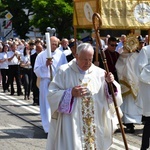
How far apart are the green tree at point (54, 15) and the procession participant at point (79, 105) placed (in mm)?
38213

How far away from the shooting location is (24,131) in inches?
420

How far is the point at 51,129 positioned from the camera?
6.18 metres

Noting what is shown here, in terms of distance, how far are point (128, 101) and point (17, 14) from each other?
48.6 meters

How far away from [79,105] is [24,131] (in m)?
4.79

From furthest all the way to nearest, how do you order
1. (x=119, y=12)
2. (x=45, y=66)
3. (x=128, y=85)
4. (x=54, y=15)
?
1. (x=54, y=15)
2. (x=128, y=85)
3. (x=119, y=12)
4. (x=45, y=66)

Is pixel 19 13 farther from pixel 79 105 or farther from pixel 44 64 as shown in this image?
pixel 79 105

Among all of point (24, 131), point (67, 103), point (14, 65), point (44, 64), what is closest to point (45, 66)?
point (44, 64)

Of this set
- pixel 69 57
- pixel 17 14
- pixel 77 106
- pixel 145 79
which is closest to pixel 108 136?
pixel 77 106

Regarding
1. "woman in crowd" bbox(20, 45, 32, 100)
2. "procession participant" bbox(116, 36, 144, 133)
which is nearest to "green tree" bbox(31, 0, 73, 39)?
"woman in crowd" bbox(20, 45, 32, 100)

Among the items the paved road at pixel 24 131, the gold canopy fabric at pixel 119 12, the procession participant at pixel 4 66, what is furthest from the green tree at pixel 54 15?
the gold canopy fabric at pixel 119 12

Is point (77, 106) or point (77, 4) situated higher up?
point (77, 4)

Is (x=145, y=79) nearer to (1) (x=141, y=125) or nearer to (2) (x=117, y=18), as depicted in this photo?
(2) (x=117, y=18)

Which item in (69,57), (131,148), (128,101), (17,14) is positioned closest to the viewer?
(131,148)

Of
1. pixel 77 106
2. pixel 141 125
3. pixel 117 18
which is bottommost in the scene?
pixel 141 125
